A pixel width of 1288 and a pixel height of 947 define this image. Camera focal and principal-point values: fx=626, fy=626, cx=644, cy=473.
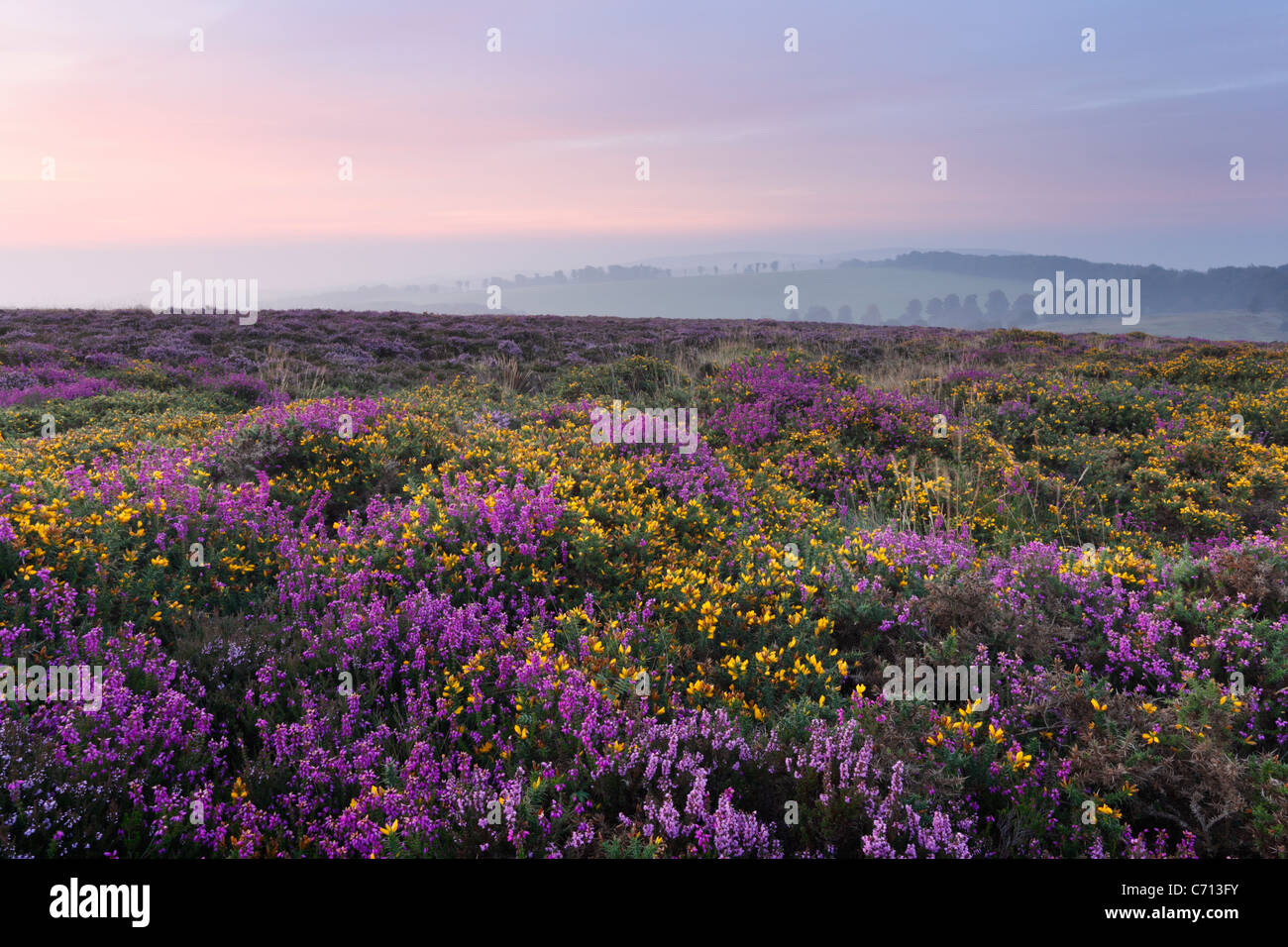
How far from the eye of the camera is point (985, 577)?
4.91 m

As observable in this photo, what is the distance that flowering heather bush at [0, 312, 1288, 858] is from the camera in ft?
9.13

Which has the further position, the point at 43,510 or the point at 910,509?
the point at 910,509

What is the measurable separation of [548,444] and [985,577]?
543 cm

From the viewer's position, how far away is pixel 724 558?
5.69 meters

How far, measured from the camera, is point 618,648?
4059mm

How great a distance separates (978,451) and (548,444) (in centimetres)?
682

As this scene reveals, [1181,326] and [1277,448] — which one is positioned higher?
[1181,326]

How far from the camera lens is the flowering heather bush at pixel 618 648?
9.13 feet

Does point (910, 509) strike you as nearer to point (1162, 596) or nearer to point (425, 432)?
point (1162, 596)
